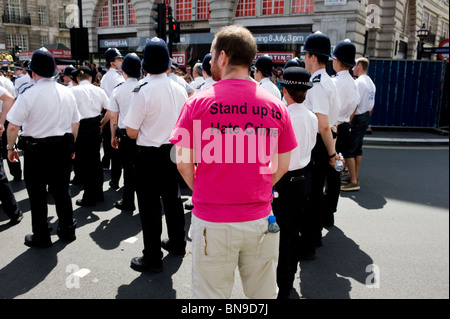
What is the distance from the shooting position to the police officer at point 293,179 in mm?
2982

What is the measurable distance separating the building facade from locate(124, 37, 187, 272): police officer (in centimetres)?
1565

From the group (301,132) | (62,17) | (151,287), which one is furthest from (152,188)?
(62,17)

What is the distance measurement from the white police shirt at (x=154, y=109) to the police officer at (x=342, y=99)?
222cm

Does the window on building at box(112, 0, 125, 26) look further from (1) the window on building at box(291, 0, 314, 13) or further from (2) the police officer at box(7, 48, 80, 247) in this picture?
(2) the police officer at box(7, 48, 80, 247)

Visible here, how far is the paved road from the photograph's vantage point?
3.26 meters

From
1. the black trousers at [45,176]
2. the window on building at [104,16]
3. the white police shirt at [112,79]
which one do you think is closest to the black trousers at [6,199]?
the black trousers at [45,176]

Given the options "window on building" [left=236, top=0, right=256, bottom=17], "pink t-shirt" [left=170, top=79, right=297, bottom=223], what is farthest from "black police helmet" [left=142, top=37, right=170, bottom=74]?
"window on building" [left=236, top=0, right=256, bottom=17]

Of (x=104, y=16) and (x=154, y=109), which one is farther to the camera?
(x=104, y=16)

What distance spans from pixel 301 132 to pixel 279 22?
59.3 feet

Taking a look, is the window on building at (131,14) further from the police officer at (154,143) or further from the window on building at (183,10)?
the police officer at (154,143)

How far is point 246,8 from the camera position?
814 inches

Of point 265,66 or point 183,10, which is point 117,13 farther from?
point 265,66
